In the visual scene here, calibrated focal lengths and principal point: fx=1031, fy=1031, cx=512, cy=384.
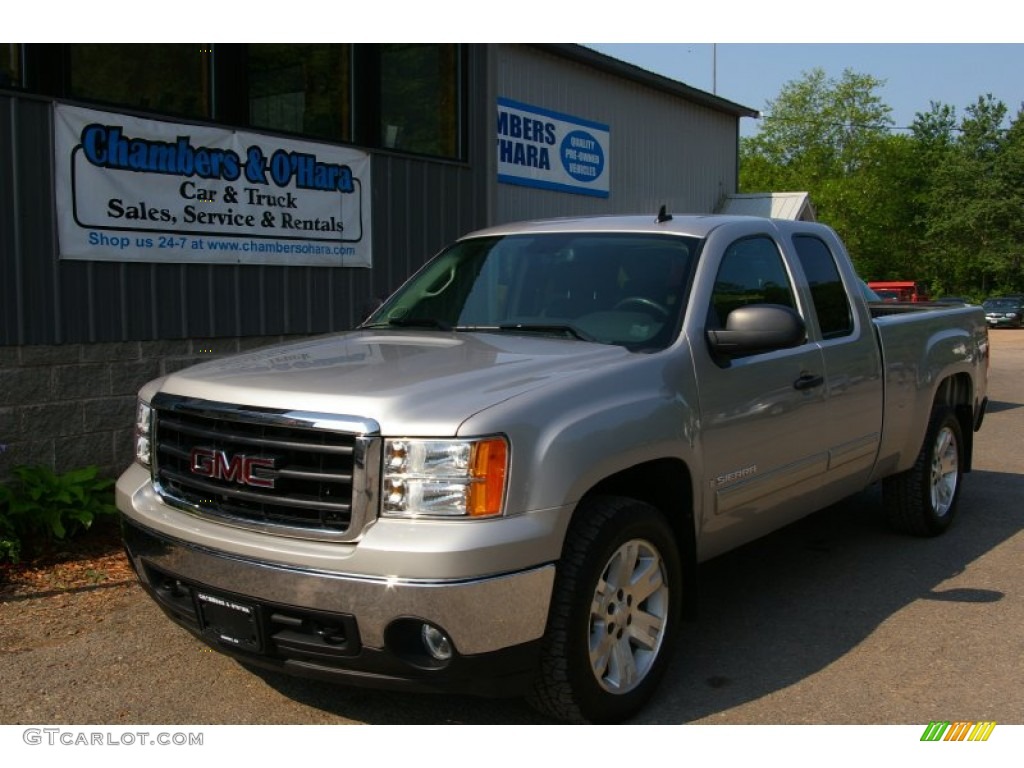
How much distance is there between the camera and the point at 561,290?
4.61 meters

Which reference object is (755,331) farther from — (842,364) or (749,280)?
(842,364)

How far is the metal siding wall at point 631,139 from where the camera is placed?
38.7 feet

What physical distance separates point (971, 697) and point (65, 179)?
584cm

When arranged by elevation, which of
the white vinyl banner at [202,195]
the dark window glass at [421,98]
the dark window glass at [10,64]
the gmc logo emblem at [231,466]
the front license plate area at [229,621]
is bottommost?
the front license plate area at [229,621]

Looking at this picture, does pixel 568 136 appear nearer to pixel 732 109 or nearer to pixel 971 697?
pixel 732 109

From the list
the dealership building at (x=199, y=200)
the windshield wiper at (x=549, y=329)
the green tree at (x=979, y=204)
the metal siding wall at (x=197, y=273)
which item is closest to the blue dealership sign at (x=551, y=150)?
the dealership building at (x=199, y=200)

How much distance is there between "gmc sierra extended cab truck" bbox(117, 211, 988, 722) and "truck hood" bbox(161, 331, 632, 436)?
0.04 feet

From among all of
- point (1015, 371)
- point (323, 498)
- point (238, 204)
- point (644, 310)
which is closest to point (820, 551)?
point (644, 310)

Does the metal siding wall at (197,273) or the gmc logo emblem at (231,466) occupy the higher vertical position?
the metal siding wall at (197,273)

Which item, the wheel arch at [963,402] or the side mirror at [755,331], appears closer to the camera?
the side mirror at [755,331]

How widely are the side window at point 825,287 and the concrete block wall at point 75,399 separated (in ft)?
14.2

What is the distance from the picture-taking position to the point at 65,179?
21.5 ft

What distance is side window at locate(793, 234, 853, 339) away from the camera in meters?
5.24

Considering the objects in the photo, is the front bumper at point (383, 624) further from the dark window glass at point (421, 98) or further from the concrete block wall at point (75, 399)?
the dark window glass at point (421, 98)
